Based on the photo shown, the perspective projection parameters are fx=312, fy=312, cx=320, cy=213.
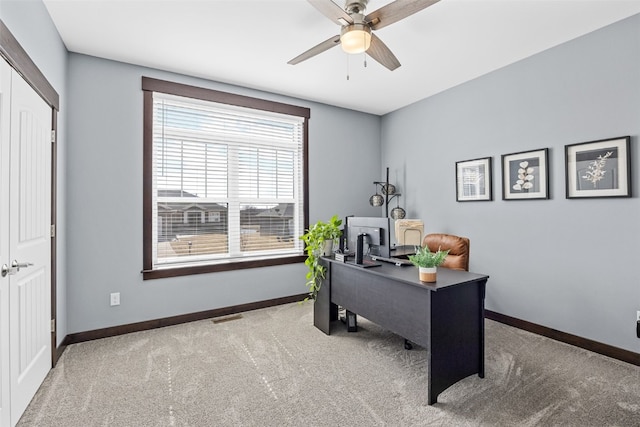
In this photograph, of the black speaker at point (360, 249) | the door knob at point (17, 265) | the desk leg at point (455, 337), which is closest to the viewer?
the door knob at point (17, 265)

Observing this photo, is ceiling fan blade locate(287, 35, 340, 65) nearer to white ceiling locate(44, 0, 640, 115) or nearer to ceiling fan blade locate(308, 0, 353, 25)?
ceiling fan blade locate(308, 0, 353, 25)

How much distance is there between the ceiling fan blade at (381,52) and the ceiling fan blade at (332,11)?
245 mm

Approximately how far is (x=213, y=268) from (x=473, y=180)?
3209 millimetres

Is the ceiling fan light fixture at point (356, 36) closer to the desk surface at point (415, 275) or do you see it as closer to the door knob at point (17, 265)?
the desk surface at point (415, 275)

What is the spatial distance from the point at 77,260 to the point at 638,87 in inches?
198

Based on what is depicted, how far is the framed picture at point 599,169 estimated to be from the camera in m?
2.52

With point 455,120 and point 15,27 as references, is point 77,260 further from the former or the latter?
point 455,120

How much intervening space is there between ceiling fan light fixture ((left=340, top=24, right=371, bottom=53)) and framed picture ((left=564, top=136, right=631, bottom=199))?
2.16 meters

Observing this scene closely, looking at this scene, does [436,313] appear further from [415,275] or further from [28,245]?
[28,245]

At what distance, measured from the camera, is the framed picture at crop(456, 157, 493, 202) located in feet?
11.6

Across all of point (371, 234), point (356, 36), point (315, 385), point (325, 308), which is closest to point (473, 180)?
point (371, 234)

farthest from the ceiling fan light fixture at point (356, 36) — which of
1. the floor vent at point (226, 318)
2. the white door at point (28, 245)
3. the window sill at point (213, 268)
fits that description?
the floor vent at point (226, 318)

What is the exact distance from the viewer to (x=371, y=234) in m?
2.68

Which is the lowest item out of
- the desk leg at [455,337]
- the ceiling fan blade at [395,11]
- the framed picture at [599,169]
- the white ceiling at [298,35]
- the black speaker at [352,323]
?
the black speaker at [352,323]
